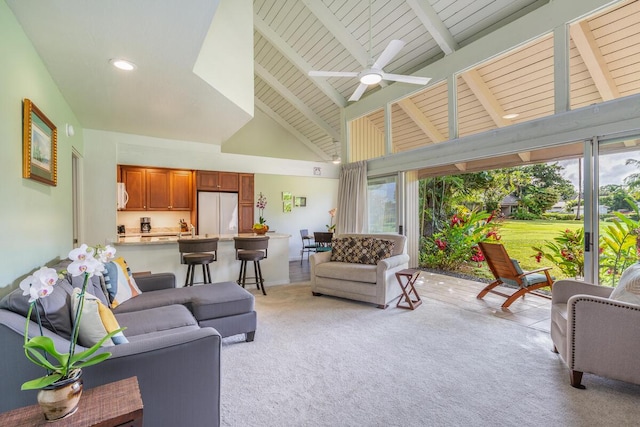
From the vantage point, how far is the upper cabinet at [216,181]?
626 centimetres

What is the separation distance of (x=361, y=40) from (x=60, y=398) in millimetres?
5363

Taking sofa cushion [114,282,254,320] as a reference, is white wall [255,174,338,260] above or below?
above

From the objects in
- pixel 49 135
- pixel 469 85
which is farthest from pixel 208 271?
pixel 469 85

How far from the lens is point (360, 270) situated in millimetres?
4004

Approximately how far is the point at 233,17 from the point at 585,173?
13.5ft

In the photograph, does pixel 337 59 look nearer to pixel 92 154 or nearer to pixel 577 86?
pixel 577 86

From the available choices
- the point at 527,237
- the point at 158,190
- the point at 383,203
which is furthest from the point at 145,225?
the point at 527,237

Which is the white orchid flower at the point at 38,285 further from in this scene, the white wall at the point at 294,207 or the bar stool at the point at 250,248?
the white wall at the point at 294,207

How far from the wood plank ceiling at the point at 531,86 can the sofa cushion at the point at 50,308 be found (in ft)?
15.1

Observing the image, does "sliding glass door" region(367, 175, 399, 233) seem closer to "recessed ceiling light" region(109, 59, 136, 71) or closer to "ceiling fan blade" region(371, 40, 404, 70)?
"ceiling fan blade" region(371, 40, 404, 70)

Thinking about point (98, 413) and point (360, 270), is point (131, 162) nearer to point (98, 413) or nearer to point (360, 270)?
point (360, 270)

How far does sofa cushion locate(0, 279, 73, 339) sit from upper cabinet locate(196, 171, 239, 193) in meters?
4.87

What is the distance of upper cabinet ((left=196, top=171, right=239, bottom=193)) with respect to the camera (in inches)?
247

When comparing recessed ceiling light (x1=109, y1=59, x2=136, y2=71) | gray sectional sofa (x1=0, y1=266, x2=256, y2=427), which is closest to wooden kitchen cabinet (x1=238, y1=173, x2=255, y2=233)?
recessed ceiling light (x1=109, y1=59, x2=136, y2=71)
